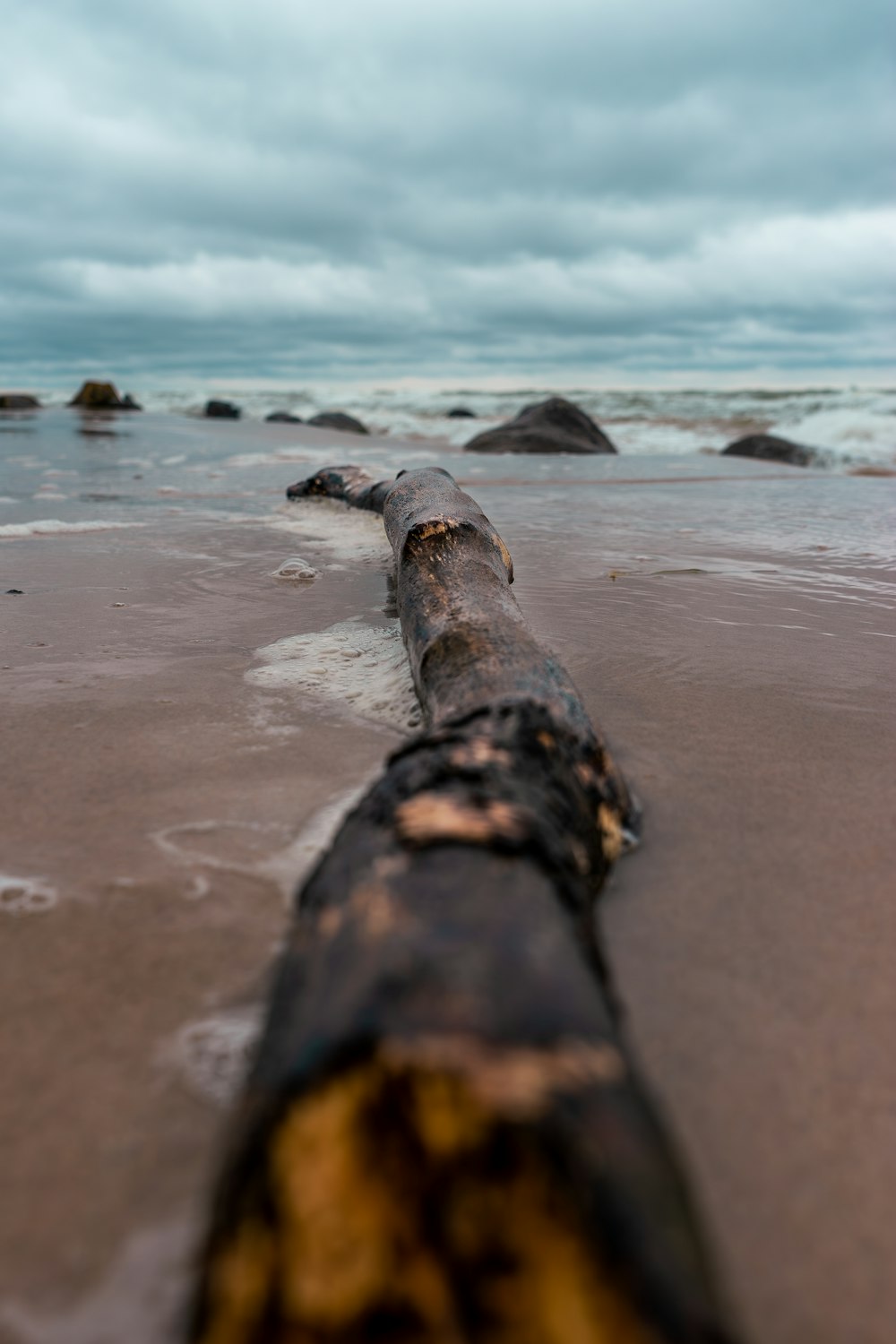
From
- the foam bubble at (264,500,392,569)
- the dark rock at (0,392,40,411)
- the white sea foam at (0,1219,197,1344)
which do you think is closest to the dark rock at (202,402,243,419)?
the dark rock at (0,392,40,411)

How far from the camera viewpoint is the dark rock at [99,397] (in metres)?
18.4

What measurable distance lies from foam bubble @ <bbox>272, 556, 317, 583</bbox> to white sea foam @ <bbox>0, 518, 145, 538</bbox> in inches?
59.9

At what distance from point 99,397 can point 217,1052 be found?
65.5ft

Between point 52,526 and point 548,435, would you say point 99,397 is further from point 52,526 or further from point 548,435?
point 52,526

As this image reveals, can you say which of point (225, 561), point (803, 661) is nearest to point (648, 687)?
point (803, 661)

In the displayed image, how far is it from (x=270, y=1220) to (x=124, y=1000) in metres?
0.48

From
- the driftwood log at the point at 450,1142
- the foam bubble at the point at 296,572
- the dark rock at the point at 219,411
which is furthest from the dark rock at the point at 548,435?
the driftwood log at the point at 450,1142

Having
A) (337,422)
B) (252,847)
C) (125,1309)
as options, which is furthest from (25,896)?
(337,422)

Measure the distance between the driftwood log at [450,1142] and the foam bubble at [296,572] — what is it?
2.52m

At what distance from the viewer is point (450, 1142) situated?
25.0 inches

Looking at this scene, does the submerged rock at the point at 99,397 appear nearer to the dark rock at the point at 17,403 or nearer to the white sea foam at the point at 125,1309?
the dark rock at the point at 17,403

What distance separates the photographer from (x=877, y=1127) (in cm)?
90

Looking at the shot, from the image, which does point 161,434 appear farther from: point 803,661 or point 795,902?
point 795,902

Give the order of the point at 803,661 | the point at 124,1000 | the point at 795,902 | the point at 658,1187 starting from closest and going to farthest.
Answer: the point at 658,1187 → the point at 124,1000 → the point at 795,902 → the point at 803,661
